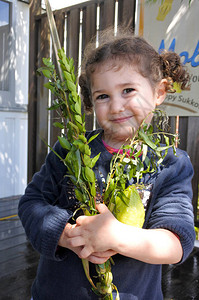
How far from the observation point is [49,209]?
677 mm

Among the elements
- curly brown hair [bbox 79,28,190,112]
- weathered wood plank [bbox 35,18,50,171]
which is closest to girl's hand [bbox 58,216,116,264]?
curly brown hair [bbox 79,28,190,112]

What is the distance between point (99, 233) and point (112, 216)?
0.13 feet

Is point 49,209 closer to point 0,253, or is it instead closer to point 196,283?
point 196,283

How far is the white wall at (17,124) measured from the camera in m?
3.49

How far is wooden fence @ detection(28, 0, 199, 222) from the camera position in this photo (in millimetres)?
2139

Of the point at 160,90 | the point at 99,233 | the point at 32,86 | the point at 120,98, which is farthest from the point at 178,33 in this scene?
the point at 99,233

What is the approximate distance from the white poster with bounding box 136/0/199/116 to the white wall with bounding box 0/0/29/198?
1866mm

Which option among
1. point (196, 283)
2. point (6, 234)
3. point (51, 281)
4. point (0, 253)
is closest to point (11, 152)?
point (6, 234)

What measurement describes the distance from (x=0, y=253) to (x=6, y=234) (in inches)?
14.0

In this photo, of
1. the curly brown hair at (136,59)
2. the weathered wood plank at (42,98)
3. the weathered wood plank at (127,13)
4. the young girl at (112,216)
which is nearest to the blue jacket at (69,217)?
the young girl at (112,216)

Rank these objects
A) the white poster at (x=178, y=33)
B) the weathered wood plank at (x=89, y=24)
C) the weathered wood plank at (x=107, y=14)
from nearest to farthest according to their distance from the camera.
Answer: the white poster at (x=178, y=33) < the weathered wood plank at (x=107, y=14) < the weathered wood plank at (x=89, y=24)

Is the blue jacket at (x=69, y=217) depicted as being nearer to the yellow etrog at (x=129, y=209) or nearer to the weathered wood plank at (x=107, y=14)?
the yellow etrog at (x=129, y=209)

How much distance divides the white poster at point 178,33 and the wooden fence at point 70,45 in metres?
0.11

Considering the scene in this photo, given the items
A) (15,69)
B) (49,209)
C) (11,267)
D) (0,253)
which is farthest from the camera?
(15,69)
